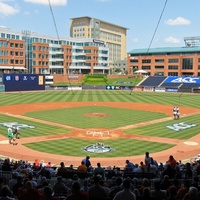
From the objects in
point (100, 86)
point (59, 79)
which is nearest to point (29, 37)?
point (59, 79)

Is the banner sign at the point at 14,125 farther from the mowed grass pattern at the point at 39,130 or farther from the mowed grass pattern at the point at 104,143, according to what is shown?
the mowed grass pattern at the point at 104,143

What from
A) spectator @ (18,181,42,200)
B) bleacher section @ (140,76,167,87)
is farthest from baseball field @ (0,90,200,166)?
bleacher section @ (140,76,167,87)

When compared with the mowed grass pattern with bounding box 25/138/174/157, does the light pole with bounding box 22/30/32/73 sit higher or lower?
higher

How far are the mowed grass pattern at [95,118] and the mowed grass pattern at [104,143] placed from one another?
735 centimetres

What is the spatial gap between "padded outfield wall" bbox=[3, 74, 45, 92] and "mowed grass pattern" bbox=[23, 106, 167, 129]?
3601 cm

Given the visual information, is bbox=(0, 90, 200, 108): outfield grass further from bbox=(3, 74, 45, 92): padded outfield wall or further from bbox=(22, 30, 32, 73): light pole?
bbox=(22, 30, 32, 73): light pole

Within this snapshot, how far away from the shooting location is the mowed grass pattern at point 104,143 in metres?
25.5

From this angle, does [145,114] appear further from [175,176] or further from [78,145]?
[175,176]

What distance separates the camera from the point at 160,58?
128 metres

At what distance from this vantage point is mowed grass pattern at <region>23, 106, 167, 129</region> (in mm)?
38812

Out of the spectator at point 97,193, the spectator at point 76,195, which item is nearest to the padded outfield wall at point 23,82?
the spectator at point 97,193

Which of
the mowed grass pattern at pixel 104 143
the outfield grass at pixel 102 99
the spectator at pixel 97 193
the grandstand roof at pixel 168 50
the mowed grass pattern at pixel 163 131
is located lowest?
the mowed grass pattern at pixel 104 143

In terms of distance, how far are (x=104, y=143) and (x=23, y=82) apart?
2432 inches

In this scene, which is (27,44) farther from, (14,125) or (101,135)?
(101,135)
